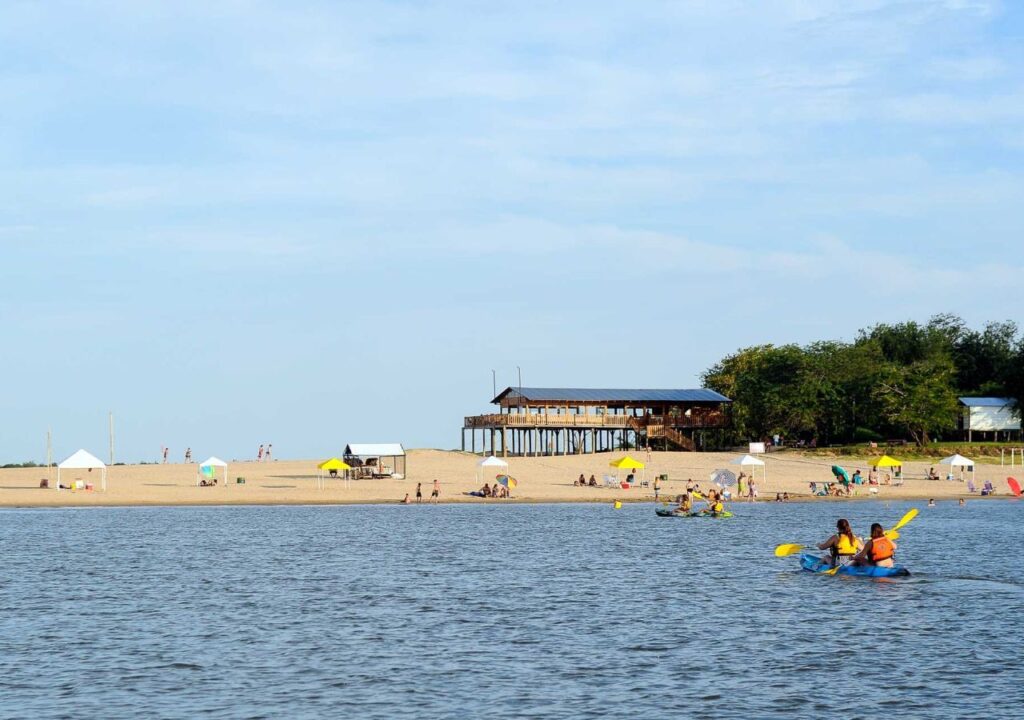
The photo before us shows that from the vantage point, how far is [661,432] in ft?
325

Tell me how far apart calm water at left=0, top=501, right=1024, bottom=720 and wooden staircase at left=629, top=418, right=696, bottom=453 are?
162 ft

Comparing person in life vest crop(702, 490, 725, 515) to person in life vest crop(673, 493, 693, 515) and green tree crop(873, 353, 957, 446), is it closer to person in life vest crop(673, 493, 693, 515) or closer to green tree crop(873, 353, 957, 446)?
person in life vest crop(673, 493, 693, 515)

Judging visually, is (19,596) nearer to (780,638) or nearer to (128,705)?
(128,705)

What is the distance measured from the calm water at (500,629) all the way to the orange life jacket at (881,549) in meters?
0.93

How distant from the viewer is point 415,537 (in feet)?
165

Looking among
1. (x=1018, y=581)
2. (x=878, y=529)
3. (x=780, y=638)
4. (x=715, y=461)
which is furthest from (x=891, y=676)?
(x=715, y=461)

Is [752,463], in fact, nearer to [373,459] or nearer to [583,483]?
[583,483]

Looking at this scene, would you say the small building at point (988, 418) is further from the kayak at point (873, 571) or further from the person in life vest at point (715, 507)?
the kayak at point (873, 571)

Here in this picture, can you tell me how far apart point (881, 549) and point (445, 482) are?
48336 millimetres

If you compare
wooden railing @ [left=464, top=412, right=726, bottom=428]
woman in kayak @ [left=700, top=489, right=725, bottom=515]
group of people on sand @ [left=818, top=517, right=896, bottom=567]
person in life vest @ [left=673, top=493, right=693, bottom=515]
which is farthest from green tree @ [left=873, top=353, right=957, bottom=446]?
group of people on sand @ [left=818, top=517, right=896, bottom=567]

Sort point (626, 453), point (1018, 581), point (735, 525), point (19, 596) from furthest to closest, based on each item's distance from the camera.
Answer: point (626, 453), point (735, 525), point (1018, 581), point (19, 596)

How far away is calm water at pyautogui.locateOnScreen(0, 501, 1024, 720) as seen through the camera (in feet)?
63.1

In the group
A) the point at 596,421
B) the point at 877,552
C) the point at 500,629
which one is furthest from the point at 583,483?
the point at 500,629

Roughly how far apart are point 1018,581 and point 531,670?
1882 cm
